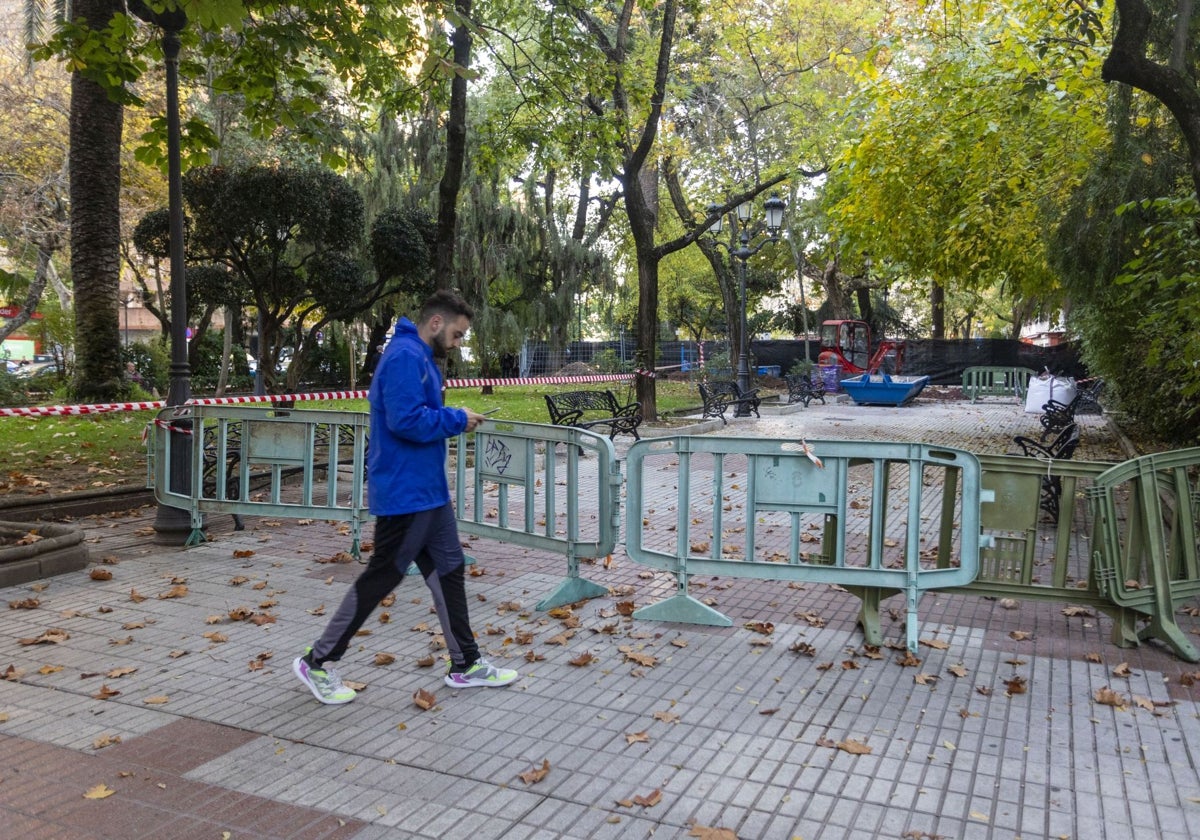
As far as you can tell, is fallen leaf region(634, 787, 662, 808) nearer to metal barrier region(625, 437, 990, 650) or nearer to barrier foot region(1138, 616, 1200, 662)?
metal barrier region(625, 437, 990, 650)

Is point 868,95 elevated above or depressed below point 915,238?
above

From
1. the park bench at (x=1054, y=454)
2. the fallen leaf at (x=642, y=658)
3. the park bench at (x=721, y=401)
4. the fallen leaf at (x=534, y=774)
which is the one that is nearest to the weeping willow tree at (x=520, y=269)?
the park bench at (x=721, y=401)

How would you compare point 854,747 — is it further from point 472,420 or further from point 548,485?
point 548,485

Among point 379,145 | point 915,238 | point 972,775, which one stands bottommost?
point 972,775

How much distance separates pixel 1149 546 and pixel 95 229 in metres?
13.6

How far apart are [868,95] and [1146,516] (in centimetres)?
1017

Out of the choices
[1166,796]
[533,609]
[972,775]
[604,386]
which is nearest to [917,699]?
[972,775]

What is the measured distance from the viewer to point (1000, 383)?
3203 cm

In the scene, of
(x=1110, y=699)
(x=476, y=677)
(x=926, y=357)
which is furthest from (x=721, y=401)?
(x=926, y=357)

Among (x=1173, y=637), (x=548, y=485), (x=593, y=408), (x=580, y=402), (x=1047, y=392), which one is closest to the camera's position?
(x=1173, y=637)

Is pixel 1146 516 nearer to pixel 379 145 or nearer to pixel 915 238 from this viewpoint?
pixel 915 238

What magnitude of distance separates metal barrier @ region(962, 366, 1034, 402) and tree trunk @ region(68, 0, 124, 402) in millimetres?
26406

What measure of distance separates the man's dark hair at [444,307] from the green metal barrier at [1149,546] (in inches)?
141

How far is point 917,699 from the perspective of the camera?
4.50m
